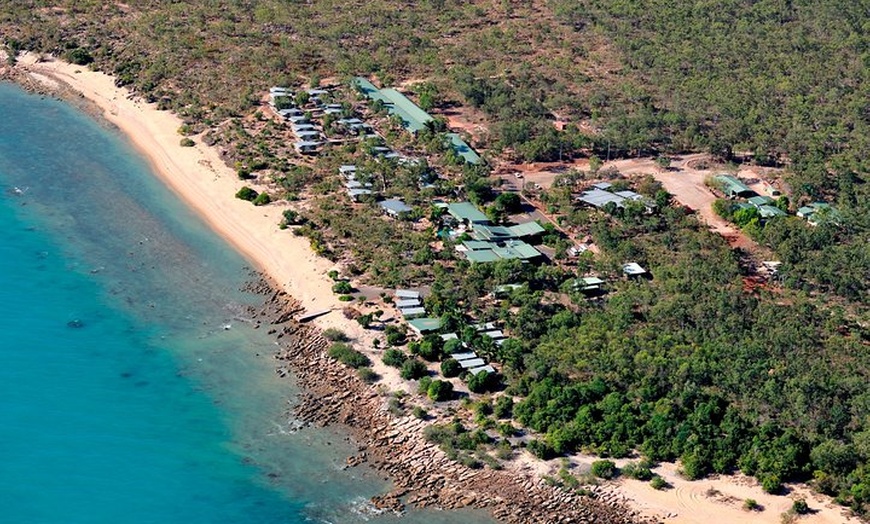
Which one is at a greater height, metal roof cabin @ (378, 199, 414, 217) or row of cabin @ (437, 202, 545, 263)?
metal roof cabin @ (378, 199, 414, 217)

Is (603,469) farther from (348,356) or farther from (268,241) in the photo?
(268,241)

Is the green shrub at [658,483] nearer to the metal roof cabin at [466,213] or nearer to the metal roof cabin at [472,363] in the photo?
the metal roof cabin at [472,363]

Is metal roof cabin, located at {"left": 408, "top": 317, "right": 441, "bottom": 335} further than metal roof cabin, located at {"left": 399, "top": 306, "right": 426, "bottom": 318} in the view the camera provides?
No

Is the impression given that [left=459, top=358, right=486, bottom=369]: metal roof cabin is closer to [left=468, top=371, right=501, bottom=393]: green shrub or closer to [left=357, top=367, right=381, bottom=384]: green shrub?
[left=468, top=371, right=501, bottom=393]: green shrub

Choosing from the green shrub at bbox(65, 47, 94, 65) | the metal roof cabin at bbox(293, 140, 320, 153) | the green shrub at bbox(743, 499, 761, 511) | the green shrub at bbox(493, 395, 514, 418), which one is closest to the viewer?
the green shrub at bbox(743, 499, 761, 511)

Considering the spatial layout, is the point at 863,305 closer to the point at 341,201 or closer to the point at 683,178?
the point at 683,178

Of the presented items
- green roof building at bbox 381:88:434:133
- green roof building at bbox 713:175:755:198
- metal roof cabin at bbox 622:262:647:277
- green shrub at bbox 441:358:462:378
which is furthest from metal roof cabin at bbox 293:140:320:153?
green shrub at bbox 441:358:462:378

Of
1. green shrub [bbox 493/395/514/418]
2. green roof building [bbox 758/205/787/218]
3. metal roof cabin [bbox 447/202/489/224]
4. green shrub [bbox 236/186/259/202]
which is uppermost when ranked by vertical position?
green shrub [bbox 236/186/259/202]

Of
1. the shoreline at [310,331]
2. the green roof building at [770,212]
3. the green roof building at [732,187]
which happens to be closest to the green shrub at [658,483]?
the shoreline at [310,331]
